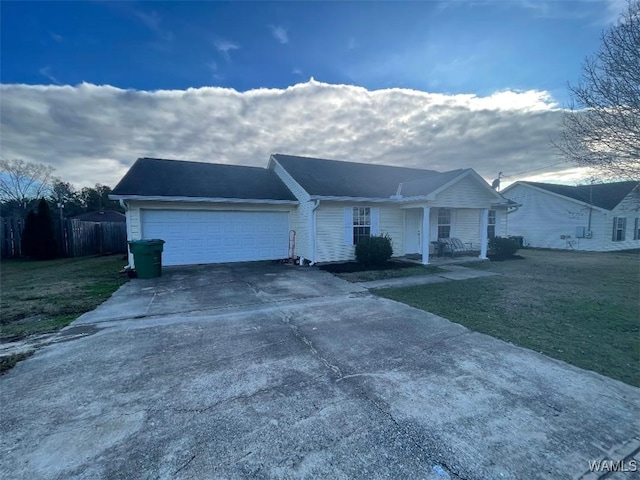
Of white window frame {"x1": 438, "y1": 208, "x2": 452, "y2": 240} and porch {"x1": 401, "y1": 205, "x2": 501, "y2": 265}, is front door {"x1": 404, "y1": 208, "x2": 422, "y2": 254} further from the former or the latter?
white window frame {"x1": 438, "y1": 208, "x2": 452, "y2": 240}

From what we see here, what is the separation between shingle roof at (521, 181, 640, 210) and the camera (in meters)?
18.1

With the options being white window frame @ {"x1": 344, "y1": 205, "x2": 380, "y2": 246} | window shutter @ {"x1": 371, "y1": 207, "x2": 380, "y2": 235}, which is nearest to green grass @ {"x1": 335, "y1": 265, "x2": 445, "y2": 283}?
white window frame @ {"x1": 344, "y1": 205, "x2": 380, "y2": 246}

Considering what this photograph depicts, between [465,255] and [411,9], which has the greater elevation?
[411,9]

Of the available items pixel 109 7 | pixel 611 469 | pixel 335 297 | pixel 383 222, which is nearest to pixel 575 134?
pixel 383 222

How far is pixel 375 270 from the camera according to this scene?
33.9ft

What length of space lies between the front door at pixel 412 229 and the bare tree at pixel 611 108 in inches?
236

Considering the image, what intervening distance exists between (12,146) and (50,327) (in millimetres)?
22954

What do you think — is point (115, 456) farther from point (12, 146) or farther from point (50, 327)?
point (12, 146)

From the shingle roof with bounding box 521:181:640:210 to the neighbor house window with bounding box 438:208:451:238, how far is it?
1143cm

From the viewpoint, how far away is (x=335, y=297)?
22.8 ft

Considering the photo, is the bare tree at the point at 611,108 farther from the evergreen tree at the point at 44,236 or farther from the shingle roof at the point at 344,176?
the evergreen tree at the point at 44,236

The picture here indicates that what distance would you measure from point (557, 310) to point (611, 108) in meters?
5.76

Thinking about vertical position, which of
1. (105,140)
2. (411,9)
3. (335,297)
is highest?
(411,9)

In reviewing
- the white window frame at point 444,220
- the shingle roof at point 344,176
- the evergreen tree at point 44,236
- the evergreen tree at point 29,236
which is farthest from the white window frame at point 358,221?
the evergreen tree at point 29,236
